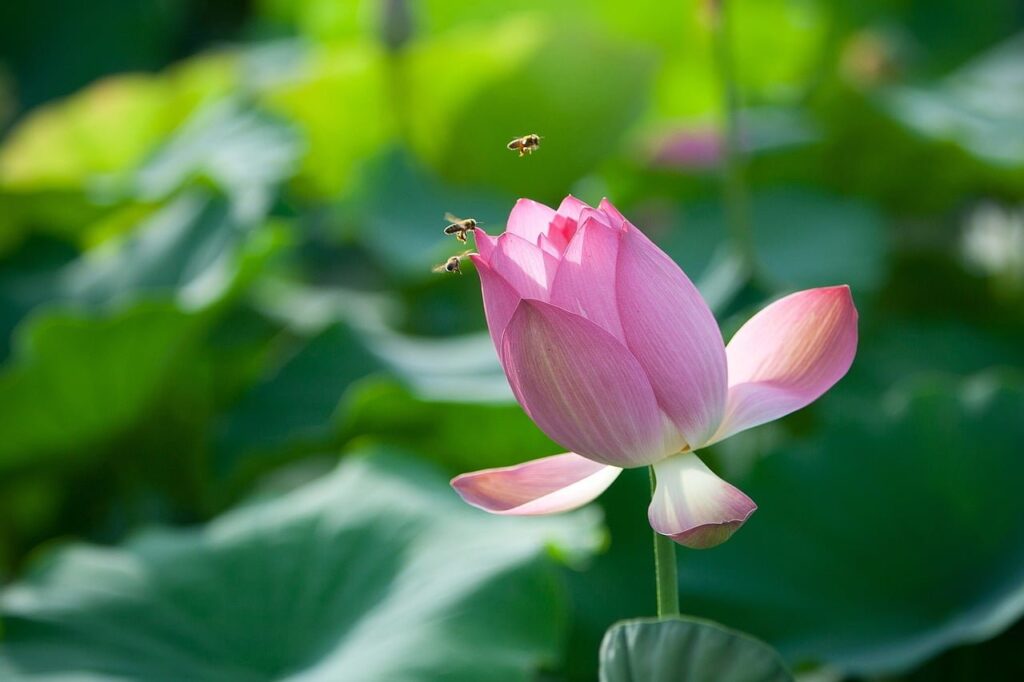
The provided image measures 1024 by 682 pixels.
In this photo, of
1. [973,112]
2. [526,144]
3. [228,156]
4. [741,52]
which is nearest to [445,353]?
[228,156]

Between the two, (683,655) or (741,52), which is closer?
(683,655)

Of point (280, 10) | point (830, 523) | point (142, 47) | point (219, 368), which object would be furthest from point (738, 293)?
point (142, 47)

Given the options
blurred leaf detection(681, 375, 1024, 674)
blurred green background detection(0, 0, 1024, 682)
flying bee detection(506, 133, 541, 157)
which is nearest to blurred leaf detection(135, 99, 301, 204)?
blurred green background detection(0, 0, 1024, 682)

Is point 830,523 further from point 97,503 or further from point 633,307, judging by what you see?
point 97,503

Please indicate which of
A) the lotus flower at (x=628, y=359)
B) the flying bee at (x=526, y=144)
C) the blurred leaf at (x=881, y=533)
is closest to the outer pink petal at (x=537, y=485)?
the lotus flower at (x=628, y=359)

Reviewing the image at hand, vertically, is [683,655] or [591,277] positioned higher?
[591,277]

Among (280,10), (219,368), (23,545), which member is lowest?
(23,545)

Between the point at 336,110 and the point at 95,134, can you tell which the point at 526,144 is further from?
the point at 95,134
